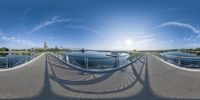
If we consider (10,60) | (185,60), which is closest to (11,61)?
(10,60)

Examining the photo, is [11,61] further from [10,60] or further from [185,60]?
[185,60]

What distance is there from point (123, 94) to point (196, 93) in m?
1.80

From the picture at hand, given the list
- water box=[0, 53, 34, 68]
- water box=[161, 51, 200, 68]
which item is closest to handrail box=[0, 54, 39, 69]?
water box=[0, 53, 34, 68]

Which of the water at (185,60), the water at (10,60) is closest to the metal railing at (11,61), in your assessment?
the water at (10,60)

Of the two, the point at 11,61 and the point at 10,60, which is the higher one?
the point at 10,60

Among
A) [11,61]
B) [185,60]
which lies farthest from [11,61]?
[185,60]

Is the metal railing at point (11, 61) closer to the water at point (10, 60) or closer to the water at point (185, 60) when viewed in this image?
the water at point (10, 60)

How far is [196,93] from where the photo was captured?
196 inches

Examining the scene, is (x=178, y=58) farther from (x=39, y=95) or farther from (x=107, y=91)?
(x=39, y=95)

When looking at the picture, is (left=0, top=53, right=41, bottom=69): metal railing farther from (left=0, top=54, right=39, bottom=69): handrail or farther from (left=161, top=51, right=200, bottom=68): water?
Answer: (left=161, top=51, right=200, bottom=68): water

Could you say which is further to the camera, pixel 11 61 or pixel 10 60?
pixel 11 61

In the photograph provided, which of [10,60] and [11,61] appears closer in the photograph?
[10,60]

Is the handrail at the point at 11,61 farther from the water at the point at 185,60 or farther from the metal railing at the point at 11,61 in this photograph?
the water at the point at 185,60

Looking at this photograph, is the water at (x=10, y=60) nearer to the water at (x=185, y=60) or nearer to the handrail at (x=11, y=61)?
the handrail at (x=11, y=61)
